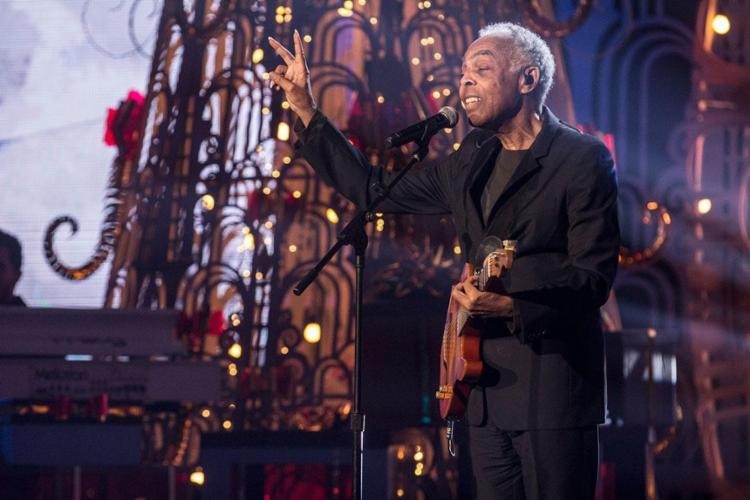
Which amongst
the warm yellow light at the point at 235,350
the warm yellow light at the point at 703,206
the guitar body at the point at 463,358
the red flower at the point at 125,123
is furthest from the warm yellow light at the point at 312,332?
the guitar body at the point at 463,358

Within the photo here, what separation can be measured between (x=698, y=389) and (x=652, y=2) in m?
1.89

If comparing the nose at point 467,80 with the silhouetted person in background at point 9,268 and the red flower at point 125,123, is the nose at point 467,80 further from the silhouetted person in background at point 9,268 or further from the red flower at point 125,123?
the silhouetted person in background at point 9,268

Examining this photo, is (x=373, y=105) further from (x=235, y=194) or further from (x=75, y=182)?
(x=75, y=182)

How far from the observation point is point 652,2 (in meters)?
5.55

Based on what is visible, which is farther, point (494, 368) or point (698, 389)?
point (698, 389)

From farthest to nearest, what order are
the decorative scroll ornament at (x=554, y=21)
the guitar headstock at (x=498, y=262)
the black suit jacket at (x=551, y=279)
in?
the decorative scroll ornament at (x=554, y=21) → the black suit jacket at (x=551, y=279) → the guitar headstock at (x=498, y=262)

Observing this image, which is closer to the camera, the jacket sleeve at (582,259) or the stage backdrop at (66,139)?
the jacket sleeve at (582,259)

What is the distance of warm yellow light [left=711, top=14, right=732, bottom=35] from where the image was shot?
17.8 feet

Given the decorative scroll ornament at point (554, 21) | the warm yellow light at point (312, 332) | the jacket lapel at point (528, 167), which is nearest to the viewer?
the jacket lapel at point (528, 167)

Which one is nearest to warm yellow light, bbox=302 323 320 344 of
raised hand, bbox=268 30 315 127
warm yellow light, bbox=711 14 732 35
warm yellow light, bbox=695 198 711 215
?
warm yellow light, bbox=695 198 711 215

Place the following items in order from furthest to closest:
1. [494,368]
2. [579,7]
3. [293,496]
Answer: [579,7], [293,496], [494,368]

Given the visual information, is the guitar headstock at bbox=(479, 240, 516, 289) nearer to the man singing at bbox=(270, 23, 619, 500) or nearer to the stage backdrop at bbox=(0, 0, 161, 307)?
the man singing at bbox=(270, 23, 619, 500)

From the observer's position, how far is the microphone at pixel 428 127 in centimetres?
249

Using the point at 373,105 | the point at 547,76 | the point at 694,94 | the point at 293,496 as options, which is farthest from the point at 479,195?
the point at 694,94
